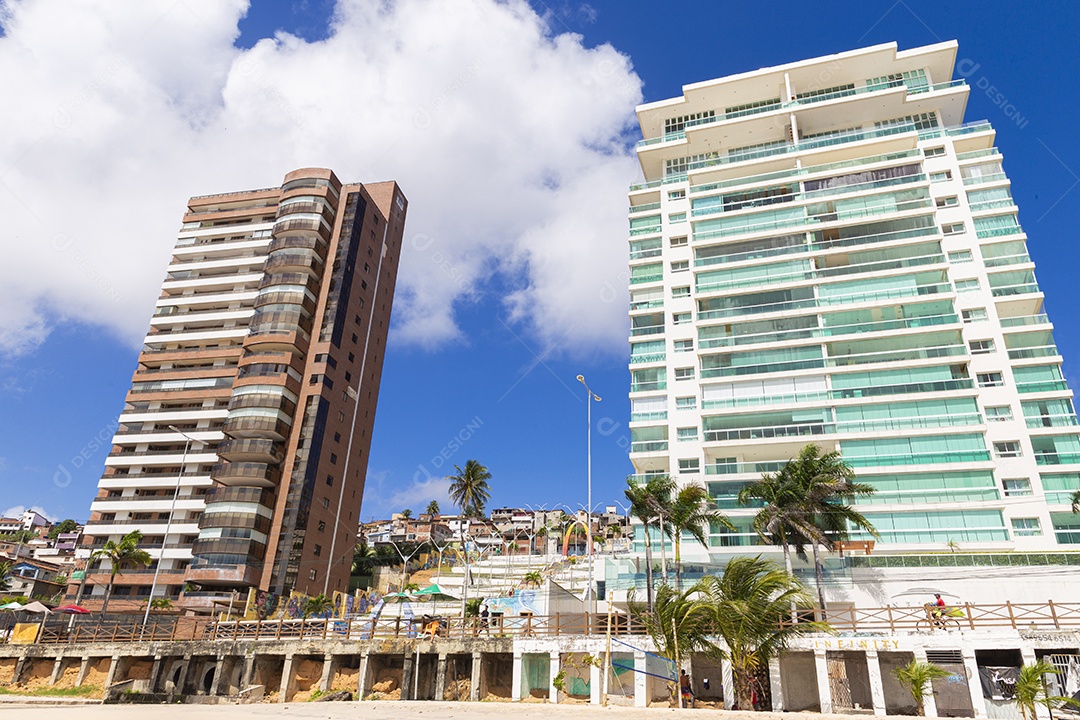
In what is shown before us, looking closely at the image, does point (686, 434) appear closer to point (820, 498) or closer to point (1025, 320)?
point (820, 498)

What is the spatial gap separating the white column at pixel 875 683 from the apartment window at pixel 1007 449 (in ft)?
101

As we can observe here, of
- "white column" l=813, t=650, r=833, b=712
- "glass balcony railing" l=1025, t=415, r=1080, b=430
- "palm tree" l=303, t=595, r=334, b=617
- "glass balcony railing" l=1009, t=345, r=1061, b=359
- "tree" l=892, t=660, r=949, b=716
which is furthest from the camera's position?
"palm tree" l=303, t=595, r=334, b=617

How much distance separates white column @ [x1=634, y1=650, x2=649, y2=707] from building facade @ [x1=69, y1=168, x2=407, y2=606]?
155ft

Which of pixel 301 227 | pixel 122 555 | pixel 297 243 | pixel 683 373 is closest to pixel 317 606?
pixel 122 555

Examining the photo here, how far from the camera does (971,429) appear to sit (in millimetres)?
51938

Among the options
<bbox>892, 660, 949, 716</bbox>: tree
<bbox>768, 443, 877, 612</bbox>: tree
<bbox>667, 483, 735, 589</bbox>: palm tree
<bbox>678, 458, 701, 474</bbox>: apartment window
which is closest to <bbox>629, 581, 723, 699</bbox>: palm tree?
<bbox>892, 660, 949, 716</bbox>: tree

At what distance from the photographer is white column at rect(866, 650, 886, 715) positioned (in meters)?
27.5

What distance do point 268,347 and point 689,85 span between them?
52.1 m

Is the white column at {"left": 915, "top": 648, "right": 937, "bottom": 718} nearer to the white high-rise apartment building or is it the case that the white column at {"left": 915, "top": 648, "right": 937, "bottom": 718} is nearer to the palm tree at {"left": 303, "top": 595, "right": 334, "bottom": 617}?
the white high-rise apartment building

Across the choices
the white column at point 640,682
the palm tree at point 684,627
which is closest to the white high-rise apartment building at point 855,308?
the white column at point 640,682

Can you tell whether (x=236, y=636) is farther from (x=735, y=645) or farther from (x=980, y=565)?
(x=980, y=565)

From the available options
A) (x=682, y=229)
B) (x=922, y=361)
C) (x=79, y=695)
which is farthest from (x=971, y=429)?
(x=79, y=695)

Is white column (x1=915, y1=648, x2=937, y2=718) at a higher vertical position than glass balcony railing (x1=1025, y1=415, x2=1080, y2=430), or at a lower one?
lower

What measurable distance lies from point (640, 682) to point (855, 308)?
135 ft
